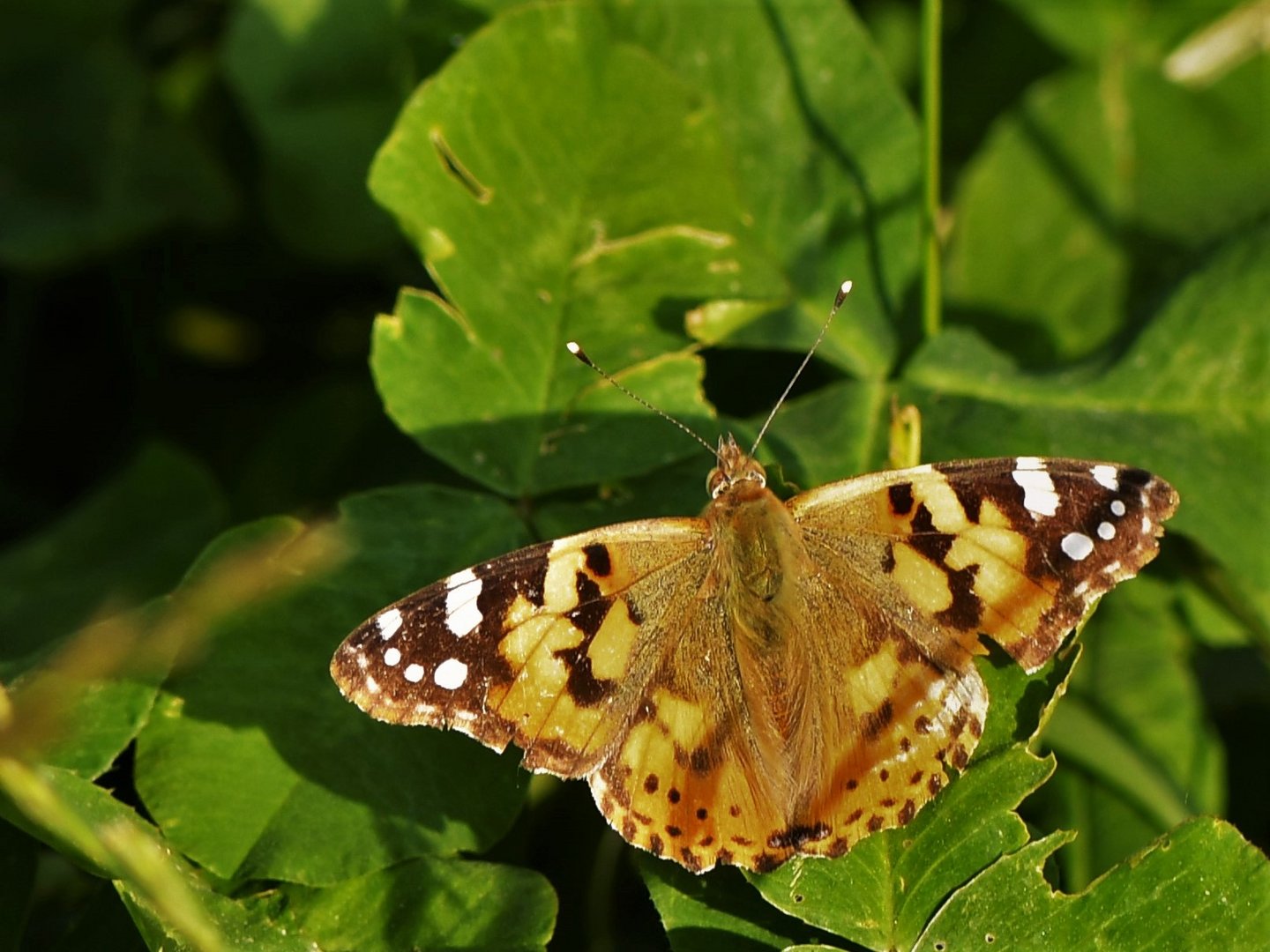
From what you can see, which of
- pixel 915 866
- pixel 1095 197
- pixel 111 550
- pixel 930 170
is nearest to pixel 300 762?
pixel 915 866

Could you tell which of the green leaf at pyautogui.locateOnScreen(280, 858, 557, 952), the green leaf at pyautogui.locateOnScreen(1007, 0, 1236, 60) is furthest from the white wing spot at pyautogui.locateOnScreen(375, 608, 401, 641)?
the green leaf at pyautogui.locateOnScreen(1007, 0, 1236, 60)

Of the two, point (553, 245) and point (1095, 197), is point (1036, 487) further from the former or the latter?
point (1095, 197)

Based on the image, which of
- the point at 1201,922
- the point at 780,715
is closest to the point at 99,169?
the point at 780,715

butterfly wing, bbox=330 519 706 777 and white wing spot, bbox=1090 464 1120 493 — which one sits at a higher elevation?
white wing spot, bbox=1090 464 1120 493

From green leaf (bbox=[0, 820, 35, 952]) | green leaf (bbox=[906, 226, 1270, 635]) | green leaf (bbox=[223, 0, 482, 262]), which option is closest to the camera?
green leaf (bbox=[0, 820, 35, 952])

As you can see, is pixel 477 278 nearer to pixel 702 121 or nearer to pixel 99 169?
pixel 702 121

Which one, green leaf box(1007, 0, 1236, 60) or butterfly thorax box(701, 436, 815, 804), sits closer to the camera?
butterfly thorax box(701, 436, 815, 804)

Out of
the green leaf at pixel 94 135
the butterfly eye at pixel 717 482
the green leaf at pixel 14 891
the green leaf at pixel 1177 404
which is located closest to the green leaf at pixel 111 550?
the green leaf at pixel 14 891

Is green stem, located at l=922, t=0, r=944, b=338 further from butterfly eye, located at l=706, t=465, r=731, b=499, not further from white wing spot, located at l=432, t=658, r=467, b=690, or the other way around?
white wing spot, located at l=432, t=658, r=467, b=690
